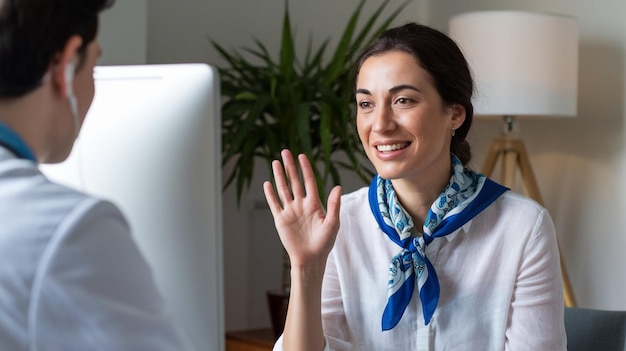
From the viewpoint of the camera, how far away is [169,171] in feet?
3.21

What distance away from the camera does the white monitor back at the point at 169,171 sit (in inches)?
37.9

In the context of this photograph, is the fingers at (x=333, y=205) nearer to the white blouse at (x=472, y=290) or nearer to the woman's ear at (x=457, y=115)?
the white blouse at (x=472, y=290)

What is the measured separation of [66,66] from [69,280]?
186 mm

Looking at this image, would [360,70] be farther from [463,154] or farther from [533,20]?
[533,20]

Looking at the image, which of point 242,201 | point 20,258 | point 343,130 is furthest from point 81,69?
point 242,201

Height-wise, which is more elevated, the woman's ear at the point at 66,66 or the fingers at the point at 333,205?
the woman's ear at the point at 66,66

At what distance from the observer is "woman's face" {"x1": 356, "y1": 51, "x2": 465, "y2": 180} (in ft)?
5.60

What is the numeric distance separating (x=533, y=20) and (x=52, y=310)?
2637 millimetres

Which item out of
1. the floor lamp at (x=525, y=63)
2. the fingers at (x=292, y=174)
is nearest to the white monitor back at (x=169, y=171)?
the fingers at (x=292, y=174)

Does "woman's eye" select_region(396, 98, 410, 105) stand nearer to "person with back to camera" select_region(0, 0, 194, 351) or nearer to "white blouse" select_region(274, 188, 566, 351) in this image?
"white blouse" select_region(274, 188, 566, 351)

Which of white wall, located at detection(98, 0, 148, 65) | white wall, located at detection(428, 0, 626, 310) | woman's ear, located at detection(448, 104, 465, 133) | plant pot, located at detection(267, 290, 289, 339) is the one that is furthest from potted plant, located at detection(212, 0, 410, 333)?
woman's ear, located at detection(448, 104, 465, 133)

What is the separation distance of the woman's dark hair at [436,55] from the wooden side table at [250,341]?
4.61 ft

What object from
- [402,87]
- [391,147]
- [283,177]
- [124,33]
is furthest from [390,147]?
[124,33]

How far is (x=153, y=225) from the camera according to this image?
3.25ft
